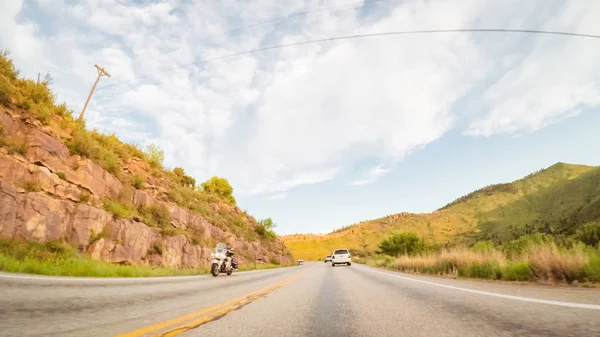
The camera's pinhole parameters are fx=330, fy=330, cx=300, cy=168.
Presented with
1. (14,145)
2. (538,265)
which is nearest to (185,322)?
(538,265)

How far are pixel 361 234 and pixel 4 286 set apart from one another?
118775 mm

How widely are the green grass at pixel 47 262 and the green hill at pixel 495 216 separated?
72.1 metres

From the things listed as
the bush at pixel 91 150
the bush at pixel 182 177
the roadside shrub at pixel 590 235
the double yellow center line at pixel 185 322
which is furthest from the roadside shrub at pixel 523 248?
the bush at pixel 182 177

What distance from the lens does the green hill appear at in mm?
81375

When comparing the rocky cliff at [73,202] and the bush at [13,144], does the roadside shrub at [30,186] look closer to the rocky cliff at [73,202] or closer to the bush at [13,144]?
the rocky cliff at [73,202]

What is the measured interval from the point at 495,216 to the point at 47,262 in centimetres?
11278

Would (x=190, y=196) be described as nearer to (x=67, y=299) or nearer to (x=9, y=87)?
(x=9, y=87)

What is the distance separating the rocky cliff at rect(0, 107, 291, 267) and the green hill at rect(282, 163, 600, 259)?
64380mm

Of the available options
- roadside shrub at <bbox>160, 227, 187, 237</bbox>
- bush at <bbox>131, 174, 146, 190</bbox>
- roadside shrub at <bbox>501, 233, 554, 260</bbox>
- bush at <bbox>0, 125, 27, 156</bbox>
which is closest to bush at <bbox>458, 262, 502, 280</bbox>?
roadside shrub at <bbox>501, 233, 554, 260</bbox>

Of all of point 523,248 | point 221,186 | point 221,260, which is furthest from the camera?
point 221,186

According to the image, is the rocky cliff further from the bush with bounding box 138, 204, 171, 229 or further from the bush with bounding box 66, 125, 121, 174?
the bush with bounding box 66, 125, 121, 174

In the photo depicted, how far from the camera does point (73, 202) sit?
15.9m

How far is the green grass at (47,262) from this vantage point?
959cm

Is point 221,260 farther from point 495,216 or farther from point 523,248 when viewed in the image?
point 495,216
